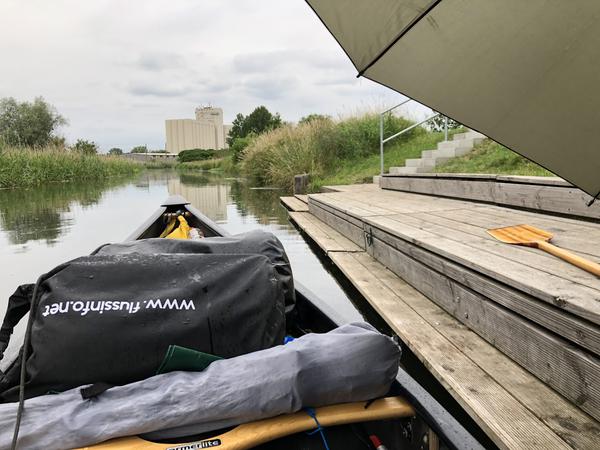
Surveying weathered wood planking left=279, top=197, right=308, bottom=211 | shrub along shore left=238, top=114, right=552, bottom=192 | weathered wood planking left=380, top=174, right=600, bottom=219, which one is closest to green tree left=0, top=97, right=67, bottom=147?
shrub along shore left=238, top=114, right=552, bottom=192

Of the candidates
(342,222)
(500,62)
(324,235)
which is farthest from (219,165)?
(500,62)

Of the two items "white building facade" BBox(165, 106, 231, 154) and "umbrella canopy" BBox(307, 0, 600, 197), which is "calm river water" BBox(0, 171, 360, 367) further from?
"white building facade" BBox(165, 106, 231, 154)

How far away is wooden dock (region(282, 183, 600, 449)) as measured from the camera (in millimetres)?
1309

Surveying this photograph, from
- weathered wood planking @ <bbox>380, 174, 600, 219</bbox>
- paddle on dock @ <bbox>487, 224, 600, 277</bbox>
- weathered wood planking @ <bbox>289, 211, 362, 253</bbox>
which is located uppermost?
weathered wood planking @ <bbox>380, 174, 600, 219</bbox>

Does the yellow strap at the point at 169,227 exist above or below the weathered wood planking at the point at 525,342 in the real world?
above

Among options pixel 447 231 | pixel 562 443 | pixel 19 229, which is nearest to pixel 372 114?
pixel 19 229

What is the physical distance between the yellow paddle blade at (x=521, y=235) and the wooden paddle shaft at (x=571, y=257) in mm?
58

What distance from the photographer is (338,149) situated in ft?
42.0

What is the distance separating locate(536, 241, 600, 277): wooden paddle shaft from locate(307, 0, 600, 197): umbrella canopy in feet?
2.73

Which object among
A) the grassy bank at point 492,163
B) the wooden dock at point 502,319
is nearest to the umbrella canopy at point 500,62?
the wooden dock at point 502,319

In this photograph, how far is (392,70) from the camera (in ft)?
4.04

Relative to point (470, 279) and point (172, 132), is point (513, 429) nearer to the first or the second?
point (470, 279)

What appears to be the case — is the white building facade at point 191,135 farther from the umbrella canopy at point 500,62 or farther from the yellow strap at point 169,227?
the umbrella canopy at point 500,62

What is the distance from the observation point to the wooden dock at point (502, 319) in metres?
1.31
